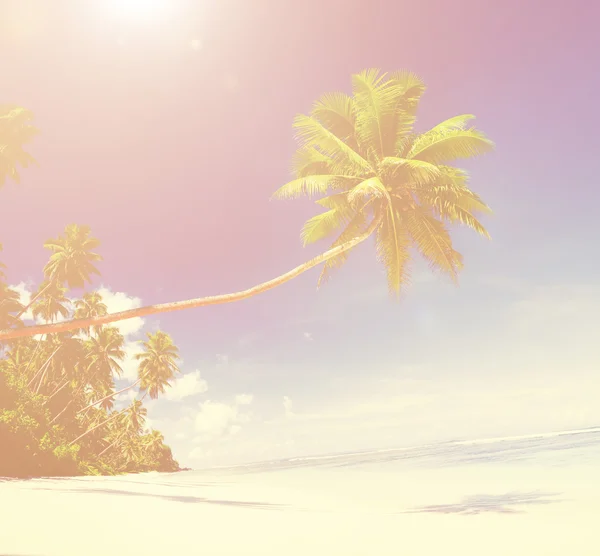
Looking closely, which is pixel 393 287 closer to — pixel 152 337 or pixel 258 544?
pixel 258 544

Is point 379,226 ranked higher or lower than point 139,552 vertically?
higher

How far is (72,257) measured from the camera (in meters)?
31.8

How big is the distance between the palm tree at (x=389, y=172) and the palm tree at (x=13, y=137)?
16777 mm

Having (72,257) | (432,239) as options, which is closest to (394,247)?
(432,239)

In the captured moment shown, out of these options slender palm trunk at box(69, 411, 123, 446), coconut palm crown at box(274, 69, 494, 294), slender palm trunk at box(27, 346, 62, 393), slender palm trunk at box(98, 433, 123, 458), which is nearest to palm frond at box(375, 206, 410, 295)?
coconut palm crown at box(274, 69, 494, 294)

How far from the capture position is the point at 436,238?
11.6m

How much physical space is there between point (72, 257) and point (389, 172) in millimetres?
28302

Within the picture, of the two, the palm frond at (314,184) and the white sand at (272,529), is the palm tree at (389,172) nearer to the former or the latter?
the palm frond at (314,184)

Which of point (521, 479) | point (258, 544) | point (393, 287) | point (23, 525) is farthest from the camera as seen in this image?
point (521, 479)

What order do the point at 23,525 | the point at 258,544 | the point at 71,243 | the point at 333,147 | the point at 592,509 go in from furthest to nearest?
the point at 71,243 < the point at 333,147 < the point at 592,509 < the point at 23,525 < the point at 258,544

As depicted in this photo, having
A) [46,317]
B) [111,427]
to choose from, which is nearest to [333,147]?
[46,317]

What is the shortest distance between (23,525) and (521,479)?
651 inches

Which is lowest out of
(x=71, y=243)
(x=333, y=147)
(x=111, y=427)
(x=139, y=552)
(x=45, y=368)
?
(x=111, y=427)

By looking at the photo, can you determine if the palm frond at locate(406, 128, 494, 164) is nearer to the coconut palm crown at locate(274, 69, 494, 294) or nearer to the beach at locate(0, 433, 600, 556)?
the coconut palm crown at locate(274, 69, 494, 294)
